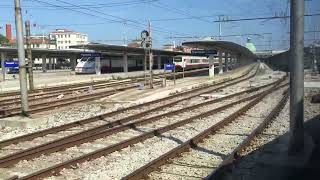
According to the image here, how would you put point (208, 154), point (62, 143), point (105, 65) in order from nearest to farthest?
point (208, 154) < point (62, 143) < point (105, 65)

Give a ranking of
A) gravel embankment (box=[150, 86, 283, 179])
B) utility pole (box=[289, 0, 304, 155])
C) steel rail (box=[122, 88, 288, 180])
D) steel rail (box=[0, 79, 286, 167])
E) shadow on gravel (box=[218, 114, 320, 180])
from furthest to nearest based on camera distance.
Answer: steel rail (box=[0, 79, 286, 167])
utility pole (box=[289, 0, 304, 155])
gravel embankment (box=[150, 86, 283, 179])
steel rail (box=[122, 88, 288, 180])
shadow on gravel (box=[218, 114, 320, 180])

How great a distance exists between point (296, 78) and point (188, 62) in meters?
62.5

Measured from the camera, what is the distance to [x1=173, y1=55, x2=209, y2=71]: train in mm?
68125

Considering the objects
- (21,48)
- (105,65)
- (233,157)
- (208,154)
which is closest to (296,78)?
(233,157)

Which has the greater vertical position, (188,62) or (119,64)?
(188,62)

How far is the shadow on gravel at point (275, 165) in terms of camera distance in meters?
8.34

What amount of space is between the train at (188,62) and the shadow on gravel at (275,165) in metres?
51.4

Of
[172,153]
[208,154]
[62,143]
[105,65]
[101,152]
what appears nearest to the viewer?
[172,153]

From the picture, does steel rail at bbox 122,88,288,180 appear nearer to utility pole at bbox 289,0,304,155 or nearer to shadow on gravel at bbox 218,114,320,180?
shadow on gravel at bbox 218,114,320,180

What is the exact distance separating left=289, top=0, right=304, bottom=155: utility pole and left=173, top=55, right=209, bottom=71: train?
51840 millimetres

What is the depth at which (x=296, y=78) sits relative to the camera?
9938 mm

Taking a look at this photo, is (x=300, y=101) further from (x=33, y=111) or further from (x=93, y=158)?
(x=33, y=111)

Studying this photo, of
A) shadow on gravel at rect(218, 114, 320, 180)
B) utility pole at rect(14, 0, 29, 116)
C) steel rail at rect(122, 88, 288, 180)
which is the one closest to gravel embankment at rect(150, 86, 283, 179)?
steel rail at rect(122, 88, 288, 180)

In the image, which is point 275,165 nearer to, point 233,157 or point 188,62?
point 233,157
